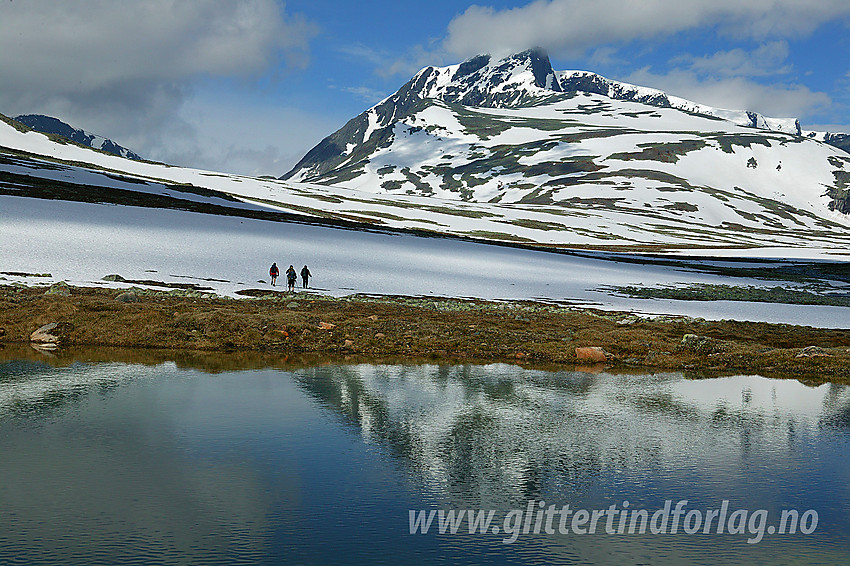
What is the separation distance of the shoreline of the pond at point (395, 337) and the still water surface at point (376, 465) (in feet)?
19.8

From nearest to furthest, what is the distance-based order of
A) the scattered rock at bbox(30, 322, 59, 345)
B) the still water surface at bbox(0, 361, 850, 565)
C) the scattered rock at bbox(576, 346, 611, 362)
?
the still water surface at bbox(0, 361, 850, 565), the scattered rock at bbox(30, 322, 59, 345), the scattered rock at bbox(576, 346, 611, 362)

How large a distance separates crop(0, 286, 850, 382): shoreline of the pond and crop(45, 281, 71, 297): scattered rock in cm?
50

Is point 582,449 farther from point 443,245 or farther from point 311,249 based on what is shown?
point 443,245

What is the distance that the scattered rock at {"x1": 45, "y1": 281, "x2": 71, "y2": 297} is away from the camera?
141ft

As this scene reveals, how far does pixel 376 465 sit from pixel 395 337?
2072 centimetres

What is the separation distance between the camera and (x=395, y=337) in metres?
38.4

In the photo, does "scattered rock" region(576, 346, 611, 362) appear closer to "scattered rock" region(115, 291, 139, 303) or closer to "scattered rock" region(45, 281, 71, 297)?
"scattered rock" region(115, 291, 139, 303)

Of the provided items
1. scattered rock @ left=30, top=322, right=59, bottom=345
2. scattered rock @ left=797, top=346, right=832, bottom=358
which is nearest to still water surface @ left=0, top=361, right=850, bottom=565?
scattered rock @ left=30, top=322, right=59, bottom=345

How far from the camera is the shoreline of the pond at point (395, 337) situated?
3544 centimetres

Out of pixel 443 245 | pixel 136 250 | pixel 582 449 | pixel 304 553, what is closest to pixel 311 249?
pixel 136 250

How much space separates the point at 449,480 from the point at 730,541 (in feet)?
21.1

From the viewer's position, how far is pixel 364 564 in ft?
40.4

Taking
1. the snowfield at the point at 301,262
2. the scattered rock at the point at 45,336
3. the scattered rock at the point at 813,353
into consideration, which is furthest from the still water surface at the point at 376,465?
the snowfield at the point at 301,262

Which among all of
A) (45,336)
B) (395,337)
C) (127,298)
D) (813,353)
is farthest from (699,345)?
(45,336)
